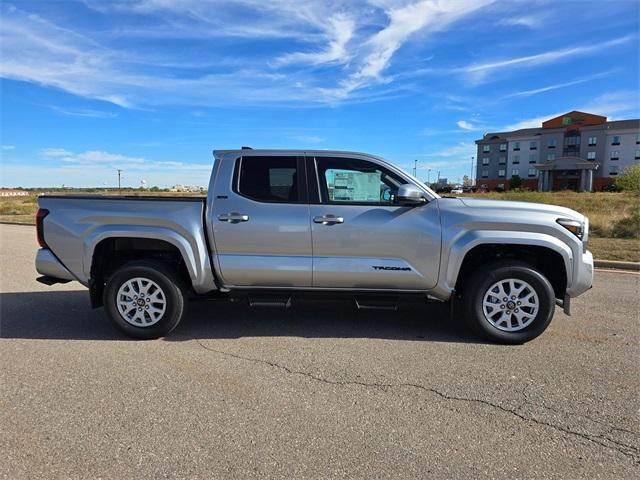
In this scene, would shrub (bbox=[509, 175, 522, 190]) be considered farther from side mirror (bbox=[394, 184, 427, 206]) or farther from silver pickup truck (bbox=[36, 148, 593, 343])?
side mirror (bbox=[394, 184, 427, 206])

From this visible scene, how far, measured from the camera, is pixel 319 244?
15.8ft

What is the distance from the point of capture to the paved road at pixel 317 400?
2.77m

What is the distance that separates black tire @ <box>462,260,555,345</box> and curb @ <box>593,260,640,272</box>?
604 cm

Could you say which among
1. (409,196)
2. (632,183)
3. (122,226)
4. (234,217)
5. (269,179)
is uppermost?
(632,183)

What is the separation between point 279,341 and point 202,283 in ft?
3.37

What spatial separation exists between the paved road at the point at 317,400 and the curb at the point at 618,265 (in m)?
4.45

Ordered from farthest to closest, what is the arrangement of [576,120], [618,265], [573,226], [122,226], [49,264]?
1. [576,120]
2. [618,265]
3. [49,264]
4. [122,226]
5. [573,226]

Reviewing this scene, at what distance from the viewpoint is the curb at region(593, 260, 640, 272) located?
9.40 meters

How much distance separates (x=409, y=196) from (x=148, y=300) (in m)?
2.91

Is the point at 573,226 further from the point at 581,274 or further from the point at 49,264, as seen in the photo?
the point at 49,264

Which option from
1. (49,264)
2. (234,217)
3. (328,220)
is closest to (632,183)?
(328,220)

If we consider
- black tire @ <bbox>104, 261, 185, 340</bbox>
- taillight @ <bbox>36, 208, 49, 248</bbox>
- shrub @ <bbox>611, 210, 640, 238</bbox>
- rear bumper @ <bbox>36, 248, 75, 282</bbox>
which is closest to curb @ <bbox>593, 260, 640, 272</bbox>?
shrub @ <bbox>611, 210, 640, 238</bbox>

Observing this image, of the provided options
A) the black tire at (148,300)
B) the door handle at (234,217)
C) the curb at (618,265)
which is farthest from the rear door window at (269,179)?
the curb at (618,265)

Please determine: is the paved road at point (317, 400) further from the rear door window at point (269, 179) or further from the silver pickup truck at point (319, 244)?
the rear door window at point (269, 179)
